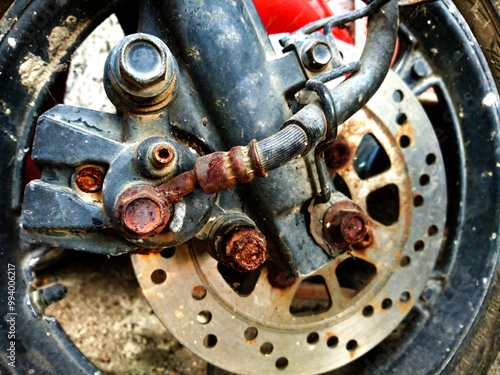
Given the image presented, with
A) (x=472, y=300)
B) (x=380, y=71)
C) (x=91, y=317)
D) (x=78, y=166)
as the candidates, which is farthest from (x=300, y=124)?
(x=91, y=317)

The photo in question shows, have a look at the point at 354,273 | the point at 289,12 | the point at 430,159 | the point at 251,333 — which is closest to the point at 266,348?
the point at 251,333

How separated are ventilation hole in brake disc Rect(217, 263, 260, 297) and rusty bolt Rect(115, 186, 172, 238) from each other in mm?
330

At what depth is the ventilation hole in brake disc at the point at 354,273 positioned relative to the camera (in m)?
1.04

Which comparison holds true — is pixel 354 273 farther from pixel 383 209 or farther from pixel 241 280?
pixel 241 280

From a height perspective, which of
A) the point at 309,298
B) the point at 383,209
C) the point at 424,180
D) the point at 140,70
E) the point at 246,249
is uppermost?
the point at 140,70

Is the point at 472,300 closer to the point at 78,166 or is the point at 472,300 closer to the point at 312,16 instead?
the point at 312,16

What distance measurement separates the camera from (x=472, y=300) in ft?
2.94

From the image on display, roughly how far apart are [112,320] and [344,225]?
645mm

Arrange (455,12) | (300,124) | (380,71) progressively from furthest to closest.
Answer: (455,12)
(380,71)
(300,124)

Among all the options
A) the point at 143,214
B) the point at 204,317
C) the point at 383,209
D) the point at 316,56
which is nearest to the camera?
the point at 143,214

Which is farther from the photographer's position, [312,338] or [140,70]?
Answer: [312,338]

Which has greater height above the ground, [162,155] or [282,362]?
[162,155]

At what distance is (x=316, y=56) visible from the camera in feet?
2.12

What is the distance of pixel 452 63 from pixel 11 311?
93 centimetres
